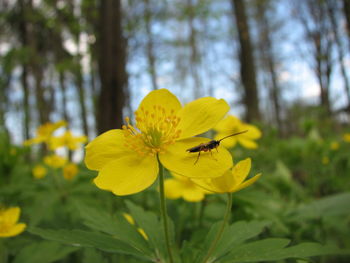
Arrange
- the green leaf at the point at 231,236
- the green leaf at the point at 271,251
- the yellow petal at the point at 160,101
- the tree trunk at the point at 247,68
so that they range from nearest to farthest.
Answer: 1. the green leaf at the point at 271,251
2. the green leaf at the point at 231,236
3. the yellow petal at the point at 160,101
4. the tree trunk at the point at 247,68

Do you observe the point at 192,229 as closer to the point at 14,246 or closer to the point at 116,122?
the point at 14,246

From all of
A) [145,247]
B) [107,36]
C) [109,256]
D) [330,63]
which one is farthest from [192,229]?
[330,63]

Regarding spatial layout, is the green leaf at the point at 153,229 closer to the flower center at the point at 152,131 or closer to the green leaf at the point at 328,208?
the flower center at the point at 152,131

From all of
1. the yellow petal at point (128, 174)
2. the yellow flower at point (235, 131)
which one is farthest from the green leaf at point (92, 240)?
the yellow flower at point (235, 131)

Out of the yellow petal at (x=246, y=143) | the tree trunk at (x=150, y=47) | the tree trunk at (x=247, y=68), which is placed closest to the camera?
the yellow petal at (x=246, y=143)

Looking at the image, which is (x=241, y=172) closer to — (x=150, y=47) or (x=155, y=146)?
(x=155, y=146)

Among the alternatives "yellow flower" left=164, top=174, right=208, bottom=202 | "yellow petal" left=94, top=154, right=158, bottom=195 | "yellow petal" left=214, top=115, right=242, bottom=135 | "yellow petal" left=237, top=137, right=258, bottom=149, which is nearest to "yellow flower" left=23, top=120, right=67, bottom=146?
"yellow flower" left=164, top=174, right=208, bottom=202
